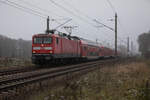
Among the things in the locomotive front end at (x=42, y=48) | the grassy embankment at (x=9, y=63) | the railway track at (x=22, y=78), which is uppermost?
the locomotive front end at (x=42, y=48)

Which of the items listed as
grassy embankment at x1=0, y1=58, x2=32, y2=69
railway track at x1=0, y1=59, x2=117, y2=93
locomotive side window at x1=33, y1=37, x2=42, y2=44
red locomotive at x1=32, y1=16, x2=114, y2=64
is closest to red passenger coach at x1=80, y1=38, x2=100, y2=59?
red locomotive at x1=32, y1=16, x2=114, y2=64

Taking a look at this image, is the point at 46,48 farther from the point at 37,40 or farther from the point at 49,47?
the point at 37,40

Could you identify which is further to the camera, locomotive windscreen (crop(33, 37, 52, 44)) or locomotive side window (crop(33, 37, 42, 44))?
locomotive side window (crop(33, 37, 42, 44))

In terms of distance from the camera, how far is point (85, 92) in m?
8.19

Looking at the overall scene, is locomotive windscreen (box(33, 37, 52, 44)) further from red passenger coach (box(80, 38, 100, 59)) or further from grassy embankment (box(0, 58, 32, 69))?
red passenger coach (box(80, 38, 100, 59))

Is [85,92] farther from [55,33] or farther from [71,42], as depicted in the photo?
[71,42]

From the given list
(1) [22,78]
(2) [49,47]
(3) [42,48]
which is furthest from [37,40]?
(1) [22,78]

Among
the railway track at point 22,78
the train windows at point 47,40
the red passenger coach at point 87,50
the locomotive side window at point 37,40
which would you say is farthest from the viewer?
the red passenger coach at point 87,50

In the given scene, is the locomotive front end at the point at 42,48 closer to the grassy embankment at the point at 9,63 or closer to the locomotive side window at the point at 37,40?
the locomotive side window at the point at 37,40

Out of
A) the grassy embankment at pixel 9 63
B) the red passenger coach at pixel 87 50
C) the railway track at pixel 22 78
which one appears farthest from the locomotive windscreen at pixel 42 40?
the red passenger coach at pixel 87 50

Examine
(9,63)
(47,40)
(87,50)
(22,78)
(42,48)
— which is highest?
(47,40)

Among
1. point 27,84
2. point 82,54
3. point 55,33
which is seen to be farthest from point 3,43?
point 27,84

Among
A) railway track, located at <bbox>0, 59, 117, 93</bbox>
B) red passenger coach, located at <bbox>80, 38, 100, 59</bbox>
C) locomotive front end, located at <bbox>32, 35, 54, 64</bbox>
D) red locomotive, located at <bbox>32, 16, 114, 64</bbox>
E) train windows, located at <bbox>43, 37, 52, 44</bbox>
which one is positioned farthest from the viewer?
red passenger coach, located at <bbox>80, 38, 100, 59</bbox>

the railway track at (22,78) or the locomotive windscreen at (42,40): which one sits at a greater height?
the locomotive windscreen at (42,40)
